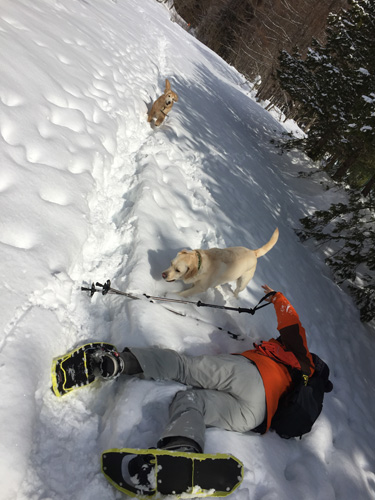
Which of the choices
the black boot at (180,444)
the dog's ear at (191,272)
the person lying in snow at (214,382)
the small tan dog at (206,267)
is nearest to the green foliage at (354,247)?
the small tan dog at (206,267)

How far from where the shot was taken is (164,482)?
1.46 metres

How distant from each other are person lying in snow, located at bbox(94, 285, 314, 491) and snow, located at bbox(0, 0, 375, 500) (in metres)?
0.12

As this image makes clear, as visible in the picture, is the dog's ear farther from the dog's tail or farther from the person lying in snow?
the dog's tail

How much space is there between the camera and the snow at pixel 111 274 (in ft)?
5.17

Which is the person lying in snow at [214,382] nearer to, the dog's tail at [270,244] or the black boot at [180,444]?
the black boot at [180,444]

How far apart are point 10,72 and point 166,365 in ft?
10.1

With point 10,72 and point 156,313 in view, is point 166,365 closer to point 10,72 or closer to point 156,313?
point 156,313

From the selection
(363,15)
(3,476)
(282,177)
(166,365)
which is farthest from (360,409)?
(363,15)

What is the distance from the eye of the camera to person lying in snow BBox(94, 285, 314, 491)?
1681 mm

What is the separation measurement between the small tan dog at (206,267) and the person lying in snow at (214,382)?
843 mm

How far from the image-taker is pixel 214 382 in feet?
6.77

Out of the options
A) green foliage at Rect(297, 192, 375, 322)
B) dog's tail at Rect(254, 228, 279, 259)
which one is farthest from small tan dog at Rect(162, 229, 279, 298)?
green foliage at Rect(297, 192, 375, 322)

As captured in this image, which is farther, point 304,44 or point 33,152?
point 304,44

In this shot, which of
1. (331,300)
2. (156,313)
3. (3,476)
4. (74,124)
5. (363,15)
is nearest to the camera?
(3,476)
